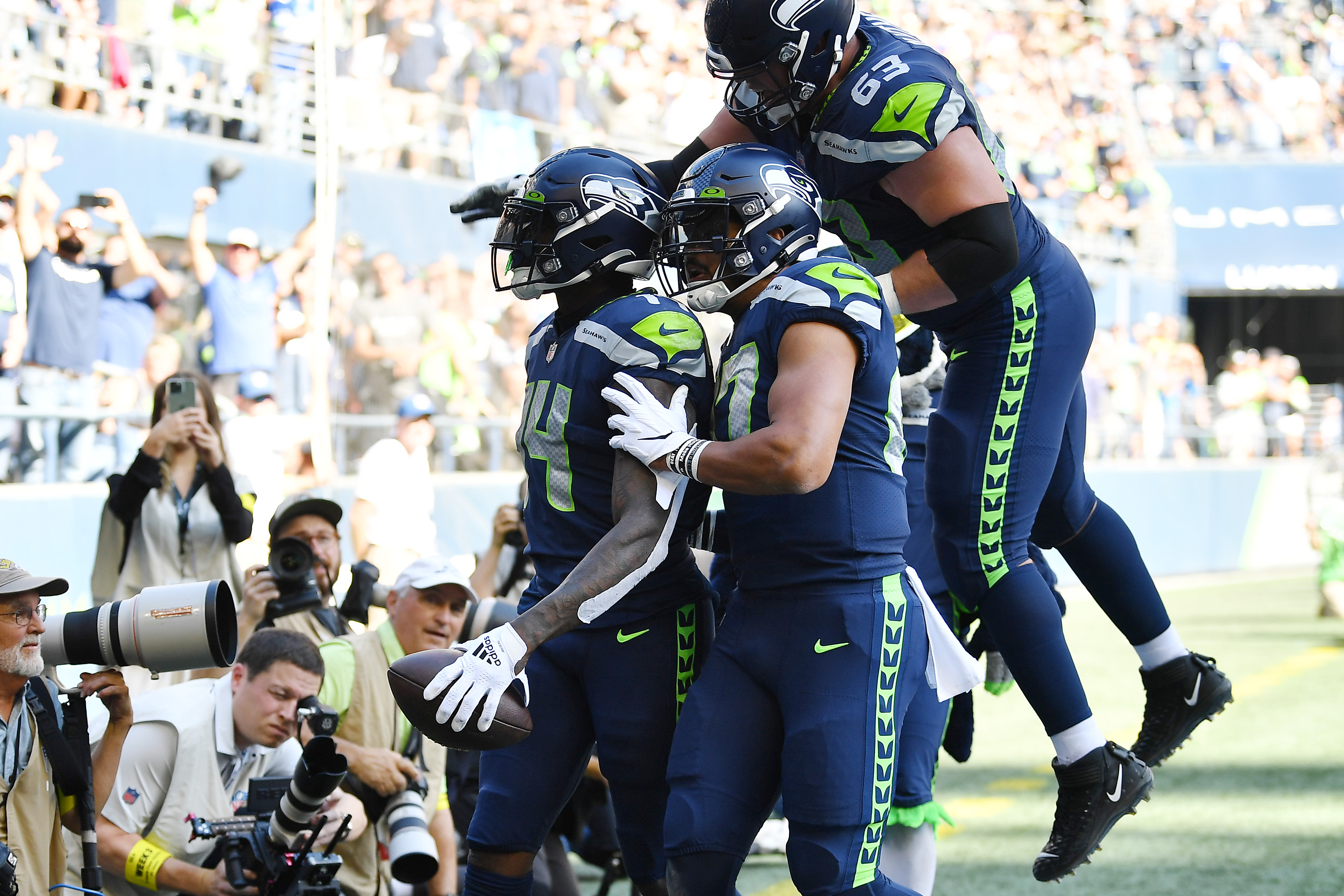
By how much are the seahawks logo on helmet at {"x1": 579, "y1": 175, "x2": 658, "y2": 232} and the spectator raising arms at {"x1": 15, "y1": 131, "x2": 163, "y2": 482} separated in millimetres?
5756

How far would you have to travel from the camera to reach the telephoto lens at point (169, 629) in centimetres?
362

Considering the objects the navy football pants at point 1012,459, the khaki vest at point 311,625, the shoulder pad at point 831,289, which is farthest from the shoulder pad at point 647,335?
the khaki vest at point 311,625

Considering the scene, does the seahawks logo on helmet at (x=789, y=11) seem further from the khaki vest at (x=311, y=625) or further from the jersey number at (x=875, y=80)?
the khaki vest at (x=311, y=625)

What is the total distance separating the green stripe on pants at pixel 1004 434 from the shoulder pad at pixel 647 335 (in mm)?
785

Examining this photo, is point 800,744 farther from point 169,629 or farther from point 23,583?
point 23,583

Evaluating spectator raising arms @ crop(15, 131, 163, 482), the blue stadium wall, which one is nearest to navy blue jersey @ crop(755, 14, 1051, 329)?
spectator raising arms @ crop(15, 131, 163, 482)

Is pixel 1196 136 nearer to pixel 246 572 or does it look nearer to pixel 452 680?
pixel 246 572

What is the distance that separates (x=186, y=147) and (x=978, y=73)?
12789 millimetres

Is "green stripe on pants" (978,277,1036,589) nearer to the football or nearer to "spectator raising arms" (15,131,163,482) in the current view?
the football

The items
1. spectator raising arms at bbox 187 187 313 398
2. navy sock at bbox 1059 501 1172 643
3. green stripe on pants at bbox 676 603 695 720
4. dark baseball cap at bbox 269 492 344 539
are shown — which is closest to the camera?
green stripe on pants at bbox 676 603 695 720

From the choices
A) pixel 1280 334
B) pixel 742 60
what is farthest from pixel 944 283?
pixel 1280 334

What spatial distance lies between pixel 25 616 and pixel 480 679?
138 centimetres

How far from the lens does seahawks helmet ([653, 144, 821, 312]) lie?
128 inches

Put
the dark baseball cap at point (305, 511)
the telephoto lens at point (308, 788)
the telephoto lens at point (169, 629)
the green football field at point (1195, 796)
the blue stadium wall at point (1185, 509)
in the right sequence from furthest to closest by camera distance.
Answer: the blue stadium wall at point (1185, 509)
the green football field at point (1195, 796)
the dark baseball cap at point (305, 511)
the telephoto lens at point (308, 788)
the telephoto lens at point (169, 629)
